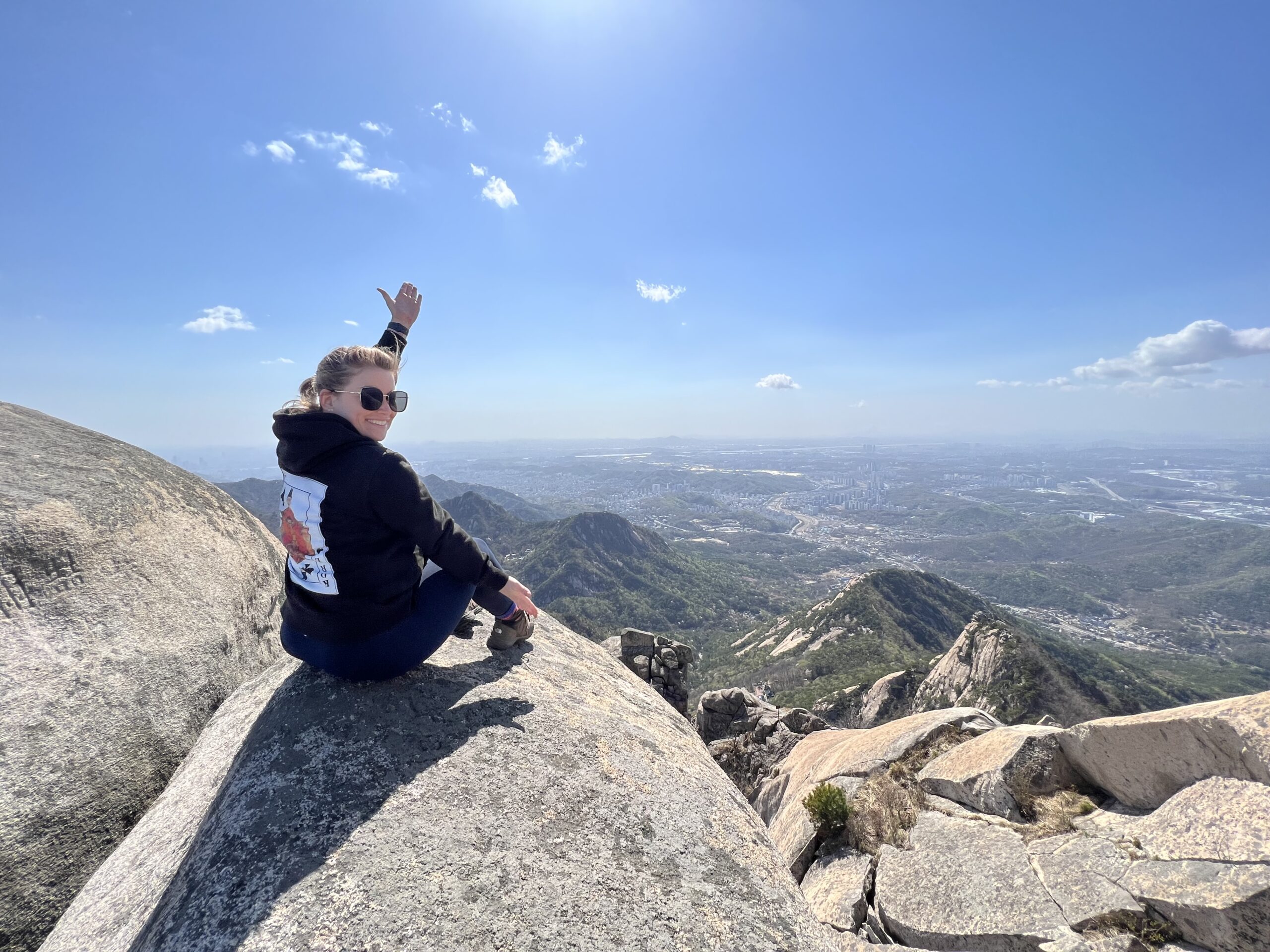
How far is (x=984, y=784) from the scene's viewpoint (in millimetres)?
7219

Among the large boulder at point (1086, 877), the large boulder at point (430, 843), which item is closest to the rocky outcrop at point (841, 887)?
the large boulder at point (1086, 877)

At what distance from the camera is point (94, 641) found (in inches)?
193

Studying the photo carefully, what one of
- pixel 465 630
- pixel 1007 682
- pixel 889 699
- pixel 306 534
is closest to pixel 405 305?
pixel 306 534

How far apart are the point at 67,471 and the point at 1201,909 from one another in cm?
1209

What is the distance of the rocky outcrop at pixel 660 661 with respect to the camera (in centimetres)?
1609

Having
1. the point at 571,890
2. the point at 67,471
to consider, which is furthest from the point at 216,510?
the point at 571,890

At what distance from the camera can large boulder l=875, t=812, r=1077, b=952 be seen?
16.5ft

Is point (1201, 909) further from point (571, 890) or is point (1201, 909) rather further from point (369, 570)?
point (369, 570)

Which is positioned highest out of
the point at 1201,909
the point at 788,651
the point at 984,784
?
the point at 1201,909

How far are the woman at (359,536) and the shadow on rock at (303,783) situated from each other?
0.39 metres

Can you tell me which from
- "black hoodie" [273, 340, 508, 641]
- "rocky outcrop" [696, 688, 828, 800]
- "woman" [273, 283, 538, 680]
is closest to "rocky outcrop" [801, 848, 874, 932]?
"woman" [273, 283, 538, 680]

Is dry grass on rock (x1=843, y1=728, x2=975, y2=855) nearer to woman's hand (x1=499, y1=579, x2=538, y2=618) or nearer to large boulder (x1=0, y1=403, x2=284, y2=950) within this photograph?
woman's hand (x1=499, y1=579, x2=538, y2=618)

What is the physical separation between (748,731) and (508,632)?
1732 centimetres

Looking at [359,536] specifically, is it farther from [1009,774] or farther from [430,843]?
[1009,774]
